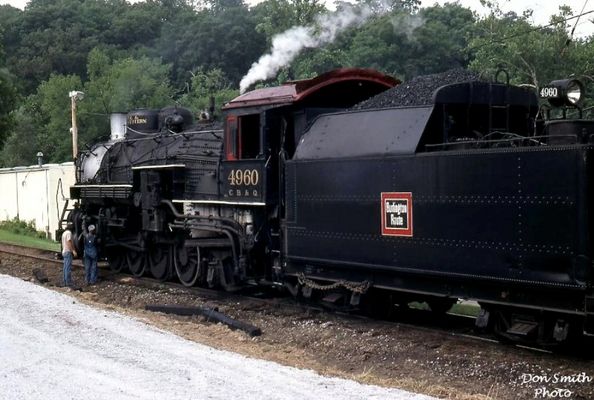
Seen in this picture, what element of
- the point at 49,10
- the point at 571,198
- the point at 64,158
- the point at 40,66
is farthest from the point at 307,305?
the point at 49,10

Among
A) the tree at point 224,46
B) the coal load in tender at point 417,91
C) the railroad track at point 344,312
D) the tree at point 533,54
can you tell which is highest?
Result: the tree at point 224,46

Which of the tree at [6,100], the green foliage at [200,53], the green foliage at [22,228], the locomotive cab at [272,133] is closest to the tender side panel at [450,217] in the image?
the locomotive cab at [272,133]

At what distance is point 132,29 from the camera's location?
79.1 m

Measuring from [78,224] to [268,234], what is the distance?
26.7 ft

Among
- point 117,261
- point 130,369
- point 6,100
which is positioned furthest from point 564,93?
point 6,100

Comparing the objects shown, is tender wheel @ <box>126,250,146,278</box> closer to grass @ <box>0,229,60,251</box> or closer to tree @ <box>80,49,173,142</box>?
grass @ <box>0,229,60,251</box>

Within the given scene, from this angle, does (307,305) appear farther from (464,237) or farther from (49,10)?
(49,10)

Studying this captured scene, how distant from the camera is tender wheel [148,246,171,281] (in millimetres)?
16328

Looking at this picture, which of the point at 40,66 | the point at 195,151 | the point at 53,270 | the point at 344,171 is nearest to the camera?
the point at 344,171

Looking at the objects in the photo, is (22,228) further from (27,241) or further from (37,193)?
(27,241)

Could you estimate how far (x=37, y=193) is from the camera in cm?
3219

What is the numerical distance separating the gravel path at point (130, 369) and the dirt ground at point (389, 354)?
0.75 m

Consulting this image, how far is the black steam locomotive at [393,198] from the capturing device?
26.8 ft

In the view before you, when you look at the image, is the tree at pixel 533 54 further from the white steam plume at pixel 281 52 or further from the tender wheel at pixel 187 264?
the tender wheel at pixel 187 264
